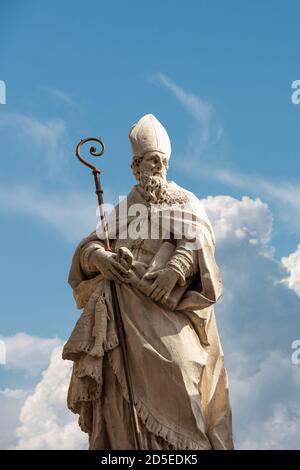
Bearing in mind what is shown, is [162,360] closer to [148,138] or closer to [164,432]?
[164,432]

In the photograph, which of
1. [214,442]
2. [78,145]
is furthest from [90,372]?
[78,145]

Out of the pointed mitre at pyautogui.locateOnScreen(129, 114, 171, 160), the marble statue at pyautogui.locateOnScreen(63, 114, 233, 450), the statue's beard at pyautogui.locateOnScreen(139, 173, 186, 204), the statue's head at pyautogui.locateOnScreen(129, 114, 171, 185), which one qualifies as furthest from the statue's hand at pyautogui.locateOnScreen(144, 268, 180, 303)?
the pointed mitre at pyautogui.locateOnScreen(129, 114, 171, 160)

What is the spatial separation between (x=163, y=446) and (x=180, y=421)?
0.31m

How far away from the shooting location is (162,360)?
14477 millimetres

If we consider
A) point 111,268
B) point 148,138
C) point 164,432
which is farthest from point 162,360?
point 148,138

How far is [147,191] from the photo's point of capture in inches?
613

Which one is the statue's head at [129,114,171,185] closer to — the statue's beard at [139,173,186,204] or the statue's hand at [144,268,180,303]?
the statue's beard at [139,173,186,204]

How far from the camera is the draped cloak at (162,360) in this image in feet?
47.1

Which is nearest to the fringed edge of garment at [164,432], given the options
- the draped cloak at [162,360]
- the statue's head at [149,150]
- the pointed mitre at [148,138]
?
the draped cloak at [162,360]

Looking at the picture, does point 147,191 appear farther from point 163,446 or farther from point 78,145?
point 163,446

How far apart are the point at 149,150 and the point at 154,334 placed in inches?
87.3

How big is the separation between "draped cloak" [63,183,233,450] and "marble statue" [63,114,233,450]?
0.03 ft

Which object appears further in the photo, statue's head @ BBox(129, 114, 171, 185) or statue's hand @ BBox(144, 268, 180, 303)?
statue's head @ BBox(129, 114, 171, 185)

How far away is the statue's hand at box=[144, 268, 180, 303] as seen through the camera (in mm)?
14742
